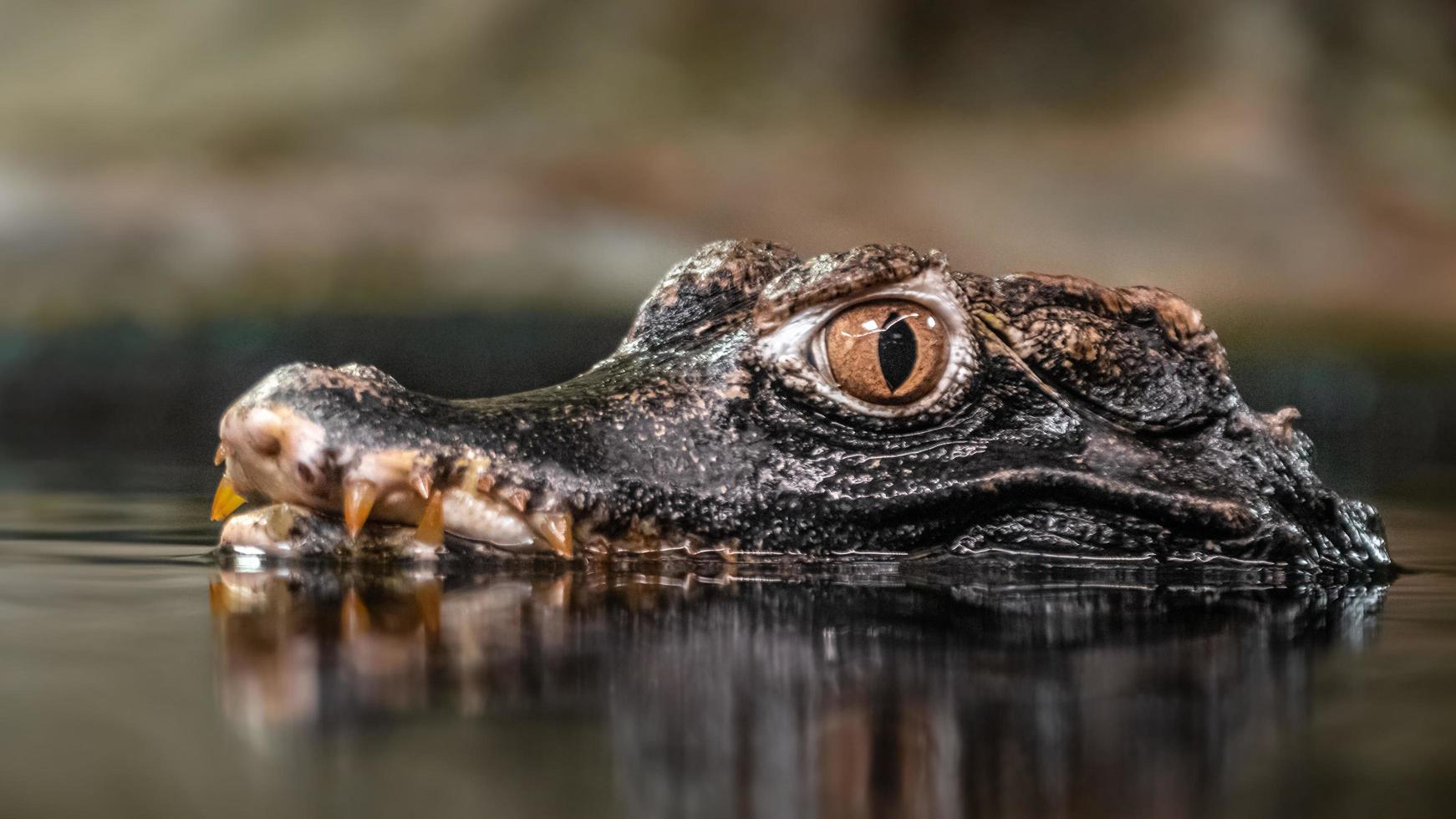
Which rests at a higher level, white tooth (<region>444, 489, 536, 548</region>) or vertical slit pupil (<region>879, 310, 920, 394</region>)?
vertical slit pupil (<region>879, 310, 920, 394</region>)

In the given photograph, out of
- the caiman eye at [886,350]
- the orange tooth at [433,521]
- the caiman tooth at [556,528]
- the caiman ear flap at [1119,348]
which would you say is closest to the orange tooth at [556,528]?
the caiman tooth at [556,528]

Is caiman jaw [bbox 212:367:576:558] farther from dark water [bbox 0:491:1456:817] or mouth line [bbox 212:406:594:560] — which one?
dark water [bbox 0:491:1456:817]

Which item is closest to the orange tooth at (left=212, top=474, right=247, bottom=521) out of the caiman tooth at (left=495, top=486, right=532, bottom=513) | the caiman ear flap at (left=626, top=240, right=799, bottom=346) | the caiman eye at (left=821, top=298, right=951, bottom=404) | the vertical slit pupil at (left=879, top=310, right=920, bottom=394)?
the caiman tooth at (left=495, top=486, right=532, bottom=513)

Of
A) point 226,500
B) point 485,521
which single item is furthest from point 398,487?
point 226,500

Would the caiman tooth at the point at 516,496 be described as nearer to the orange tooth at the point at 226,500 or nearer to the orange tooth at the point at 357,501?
the orange tooth at the point at 357,501

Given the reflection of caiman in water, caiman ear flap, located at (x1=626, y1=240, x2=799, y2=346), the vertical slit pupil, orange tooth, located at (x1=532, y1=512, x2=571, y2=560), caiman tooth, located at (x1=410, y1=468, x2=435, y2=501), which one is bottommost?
the reflection of caiman in water

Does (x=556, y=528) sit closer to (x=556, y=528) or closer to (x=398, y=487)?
(x=556, y=528)
